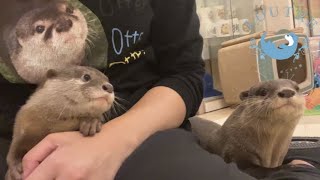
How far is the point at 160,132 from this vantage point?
83cm

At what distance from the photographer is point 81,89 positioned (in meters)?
0.74

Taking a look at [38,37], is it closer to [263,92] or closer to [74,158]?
[74,158]

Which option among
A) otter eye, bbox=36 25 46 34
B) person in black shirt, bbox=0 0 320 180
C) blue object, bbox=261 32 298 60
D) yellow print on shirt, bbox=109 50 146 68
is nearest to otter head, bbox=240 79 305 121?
person in black shirt, bbox=0 0 320 180

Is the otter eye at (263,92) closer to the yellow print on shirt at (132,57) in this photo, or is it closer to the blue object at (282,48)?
the yellow print on shirt at (132,57)

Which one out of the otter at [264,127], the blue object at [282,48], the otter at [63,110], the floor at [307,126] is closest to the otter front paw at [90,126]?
the otter at [63,110]

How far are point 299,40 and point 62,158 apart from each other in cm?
171

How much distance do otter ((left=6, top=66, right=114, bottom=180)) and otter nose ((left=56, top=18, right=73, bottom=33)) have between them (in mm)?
113

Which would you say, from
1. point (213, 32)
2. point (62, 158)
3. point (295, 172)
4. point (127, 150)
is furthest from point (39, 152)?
point (213, 32)

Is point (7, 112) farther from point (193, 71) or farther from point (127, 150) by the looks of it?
point (193, 71)

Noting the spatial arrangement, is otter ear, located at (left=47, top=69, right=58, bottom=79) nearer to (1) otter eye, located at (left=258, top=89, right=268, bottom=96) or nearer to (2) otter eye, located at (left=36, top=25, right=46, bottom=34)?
(2) otter eye, located at (left=36, top=25, right=46, bottom=34)

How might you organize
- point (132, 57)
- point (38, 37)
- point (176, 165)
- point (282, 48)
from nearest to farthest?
point (176, 165) → point (38, 37) → point (132, 57) → point (282, 48)

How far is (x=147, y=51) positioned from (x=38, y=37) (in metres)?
0.26

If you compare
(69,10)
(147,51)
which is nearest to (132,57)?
(147,51)

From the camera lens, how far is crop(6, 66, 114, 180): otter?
731 millimetres
